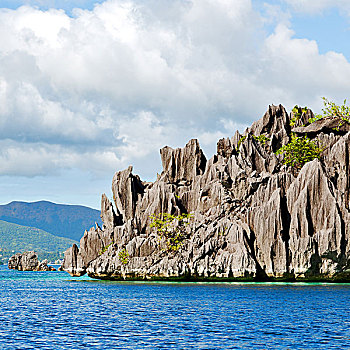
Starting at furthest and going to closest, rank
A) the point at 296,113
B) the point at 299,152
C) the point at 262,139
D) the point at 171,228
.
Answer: the point at 296,113
the point at 262,139
the point at 171,228
the point at 299,152

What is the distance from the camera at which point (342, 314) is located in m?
57.9

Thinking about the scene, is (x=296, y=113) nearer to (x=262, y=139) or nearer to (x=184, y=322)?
(x=262, y=139)

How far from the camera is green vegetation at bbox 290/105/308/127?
145788mm

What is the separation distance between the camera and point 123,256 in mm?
131500

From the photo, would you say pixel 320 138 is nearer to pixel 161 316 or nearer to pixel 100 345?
pixel 161 316

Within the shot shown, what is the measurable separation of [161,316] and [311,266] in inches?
2056

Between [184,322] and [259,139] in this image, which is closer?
[184,322]

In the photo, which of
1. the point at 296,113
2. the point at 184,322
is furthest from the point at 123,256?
the point at 184,322

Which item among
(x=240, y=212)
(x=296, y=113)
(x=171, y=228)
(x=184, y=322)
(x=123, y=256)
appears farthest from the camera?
(x=296, y=113)

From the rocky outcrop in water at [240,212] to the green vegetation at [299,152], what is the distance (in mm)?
2202

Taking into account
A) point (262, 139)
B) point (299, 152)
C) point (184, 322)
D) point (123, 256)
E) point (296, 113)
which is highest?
point (296, 113)

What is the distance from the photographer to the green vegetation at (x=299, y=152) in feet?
422

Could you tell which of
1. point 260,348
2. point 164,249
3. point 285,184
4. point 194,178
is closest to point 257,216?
point 285,184

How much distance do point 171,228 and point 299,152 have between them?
3653 cm
